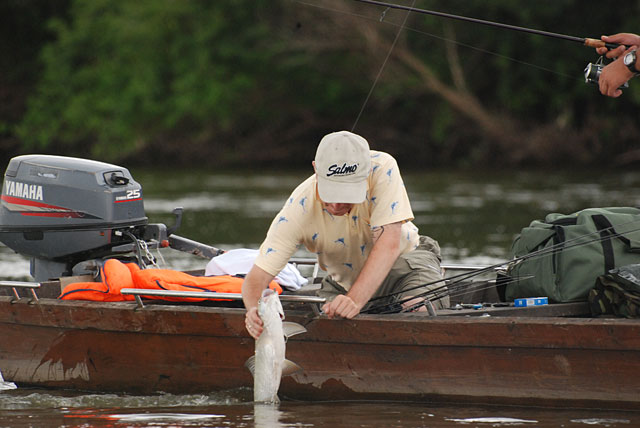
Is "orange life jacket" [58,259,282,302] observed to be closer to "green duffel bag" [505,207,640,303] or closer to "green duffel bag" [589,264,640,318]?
"green duffel bag" [505,207,640,303]

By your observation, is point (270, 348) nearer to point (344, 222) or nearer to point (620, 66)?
point (344, 222)

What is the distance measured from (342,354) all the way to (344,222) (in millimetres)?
678

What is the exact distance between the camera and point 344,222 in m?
4.61

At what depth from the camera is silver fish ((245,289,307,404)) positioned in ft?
14.3

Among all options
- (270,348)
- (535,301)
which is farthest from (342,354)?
(535,301)

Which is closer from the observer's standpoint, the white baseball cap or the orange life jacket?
the white baseball cap

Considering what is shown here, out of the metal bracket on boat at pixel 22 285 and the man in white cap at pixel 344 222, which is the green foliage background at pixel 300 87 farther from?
the man in white cap at pixel 344 222

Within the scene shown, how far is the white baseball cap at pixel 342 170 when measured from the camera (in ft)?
14.1

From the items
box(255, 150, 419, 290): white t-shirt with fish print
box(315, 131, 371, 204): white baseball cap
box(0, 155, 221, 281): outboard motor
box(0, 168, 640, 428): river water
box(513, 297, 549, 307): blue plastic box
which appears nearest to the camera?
box(315, 131, 371, 204): white baseball cap

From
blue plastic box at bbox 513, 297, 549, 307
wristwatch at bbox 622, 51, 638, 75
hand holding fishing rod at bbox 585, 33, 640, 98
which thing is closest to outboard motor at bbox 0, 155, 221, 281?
blue plastic box at bbox 513, 297, 549, 307

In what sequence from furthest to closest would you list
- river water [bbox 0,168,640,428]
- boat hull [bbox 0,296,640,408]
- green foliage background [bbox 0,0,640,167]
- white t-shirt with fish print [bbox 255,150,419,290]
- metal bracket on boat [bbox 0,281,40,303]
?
green foliage background [bbox 0,0,640,167] → metal bracket on boat [bbox 0,281,40,303] → river water [bbox 0,168,640,428] → boat hull [bbox 0,296,640,408] → white t-shirt with fish print [bbox 255,150,419,290]

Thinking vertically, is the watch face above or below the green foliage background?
below

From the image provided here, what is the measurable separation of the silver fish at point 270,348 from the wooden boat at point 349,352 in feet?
0.94

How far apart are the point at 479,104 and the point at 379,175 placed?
20.7 metres
